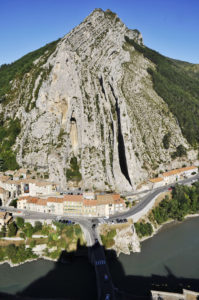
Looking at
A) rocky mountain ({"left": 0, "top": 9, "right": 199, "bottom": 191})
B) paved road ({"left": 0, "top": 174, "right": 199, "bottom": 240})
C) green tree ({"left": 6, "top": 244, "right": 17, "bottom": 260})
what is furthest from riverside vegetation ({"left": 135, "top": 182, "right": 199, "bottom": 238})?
green tree ({"left": 6, "top": 244, "right": 17, "bottom": 260})

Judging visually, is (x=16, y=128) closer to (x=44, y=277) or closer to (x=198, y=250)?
(x=44, y=277)

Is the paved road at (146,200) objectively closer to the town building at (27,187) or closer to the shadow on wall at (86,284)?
the shadow on wall at (86,284)

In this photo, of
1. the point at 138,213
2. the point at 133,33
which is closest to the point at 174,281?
the point at 138,213

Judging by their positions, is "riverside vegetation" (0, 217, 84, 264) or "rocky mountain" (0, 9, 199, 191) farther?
"rocky mountain" (0, 9, 199, 191)

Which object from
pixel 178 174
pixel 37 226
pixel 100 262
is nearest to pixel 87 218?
pixel 37 226

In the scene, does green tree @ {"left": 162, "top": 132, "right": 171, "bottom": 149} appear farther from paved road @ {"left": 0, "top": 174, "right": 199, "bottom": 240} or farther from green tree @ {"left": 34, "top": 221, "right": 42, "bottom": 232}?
green tree @ {"left": 34, "top": 221, "right": 42, "bottom": 232}

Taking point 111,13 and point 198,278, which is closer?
point 198,278

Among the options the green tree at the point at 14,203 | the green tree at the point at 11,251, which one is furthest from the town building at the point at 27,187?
the green tree at the point at 11,251
